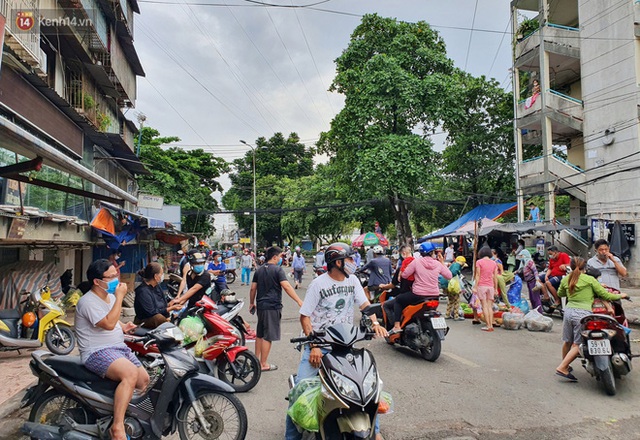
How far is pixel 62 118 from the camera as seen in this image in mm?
11977

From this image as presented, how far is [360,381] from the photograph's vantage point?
2705mm

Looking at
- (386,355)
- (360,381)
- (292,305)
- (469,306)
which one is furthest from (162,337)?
(292,305)

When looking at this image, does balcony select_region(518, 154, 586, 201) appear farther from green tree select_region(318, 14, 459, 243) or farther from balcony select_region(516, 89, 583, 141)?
green tree select_region(318, 14, 459, 243)

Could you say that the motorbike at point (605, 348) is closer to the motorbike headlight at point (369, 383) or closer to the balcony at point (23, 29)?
the motorbike headlight at point (369, 383)

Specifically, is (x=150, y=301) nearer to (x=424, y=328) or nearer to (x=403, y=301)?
(x=403, y=301)

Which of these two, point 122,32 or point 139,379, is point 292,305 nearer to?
point 139,379

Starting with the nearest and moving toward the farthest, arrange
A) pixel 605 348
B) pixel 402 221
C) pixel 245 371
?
pixel 605 348 → pixel 245 371 → pixel 402 221

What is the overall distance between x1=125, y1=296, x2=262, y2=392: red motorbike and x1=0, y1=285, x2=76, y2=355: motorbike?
3.62 metres

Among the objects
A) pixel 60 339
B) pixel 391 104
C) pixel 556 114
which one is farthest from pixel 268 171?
pixel 60 339

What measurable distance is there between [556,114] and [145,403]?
19.3 meters

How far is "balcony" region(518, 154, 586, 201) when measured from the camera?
58.0 ft

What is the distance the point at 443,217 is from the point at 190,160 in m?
18.1

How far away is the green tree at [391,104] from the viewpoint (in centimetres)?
2067

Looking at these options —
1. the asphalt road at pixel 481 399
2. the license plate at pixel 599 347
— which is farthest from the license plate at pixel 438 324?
the license plate at pixel 599 347
